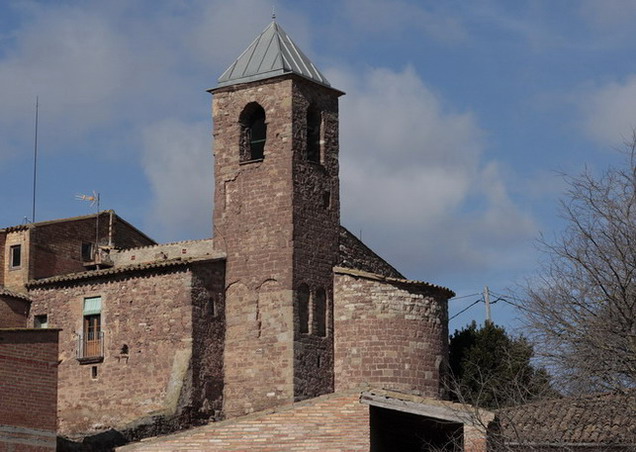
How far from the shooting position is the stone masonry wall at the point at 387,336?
138 ft

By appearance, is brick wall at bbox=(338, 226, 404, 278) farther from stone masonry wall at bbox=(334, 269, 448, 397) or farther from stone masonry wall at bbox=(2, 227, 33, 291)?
stone masonry wall at bbox=(2, 227, 33, 291)

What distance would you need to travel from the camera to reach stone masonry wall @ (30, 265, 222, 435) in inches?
1661

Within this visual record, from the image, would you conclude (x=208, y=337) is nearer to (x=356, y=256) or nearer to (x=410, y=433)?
(x=356, y=256)

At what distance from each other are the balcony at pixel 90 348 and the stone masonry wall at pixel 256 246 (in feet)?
12.9

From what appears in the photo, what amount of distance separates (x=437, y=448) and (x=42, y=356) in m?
10.3

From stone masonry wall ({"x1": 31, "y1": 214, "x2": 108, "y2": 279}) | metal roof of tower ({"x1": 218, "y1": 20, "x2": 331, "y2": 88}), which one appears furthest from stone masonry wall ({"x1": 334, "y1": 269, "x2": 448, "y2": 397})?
stone masonry wall ({"x1": 31, "y1": 214, "x2": 108, "y2": 279})

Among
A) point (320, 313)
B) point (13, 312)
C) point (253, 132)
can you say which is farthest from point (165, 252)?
point (320, 313)

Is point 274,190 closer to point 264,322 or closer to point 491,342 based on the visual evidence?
point 264,322

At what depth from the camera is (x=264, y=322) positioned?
140ft

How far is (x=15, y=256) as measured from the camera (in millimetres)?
48469

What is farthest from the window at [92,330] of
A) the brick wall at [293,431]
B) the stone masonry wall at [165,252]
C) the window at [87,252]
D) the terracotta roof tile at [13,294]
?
the brick wall at [293,431]

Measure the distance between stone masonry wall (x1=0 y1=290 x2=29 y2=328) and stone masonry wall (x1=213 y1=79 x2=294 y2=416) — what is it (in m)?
6.66

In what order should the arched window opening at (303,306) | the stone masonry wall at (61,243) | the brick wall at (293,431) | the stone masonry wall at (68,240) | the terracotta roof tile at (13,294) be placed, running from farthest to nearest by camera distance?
the stone masonry wall at (68,240) < the stone masonry wall at (61,243) < the terracotta roof tile at (13,294) < the arched window opening at (303,306) < the brick wall at (293,431)

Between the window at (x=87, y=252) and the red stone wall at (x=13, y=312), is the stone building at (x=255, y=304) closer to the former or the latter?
the red stone wall at (x=13, y=312)
